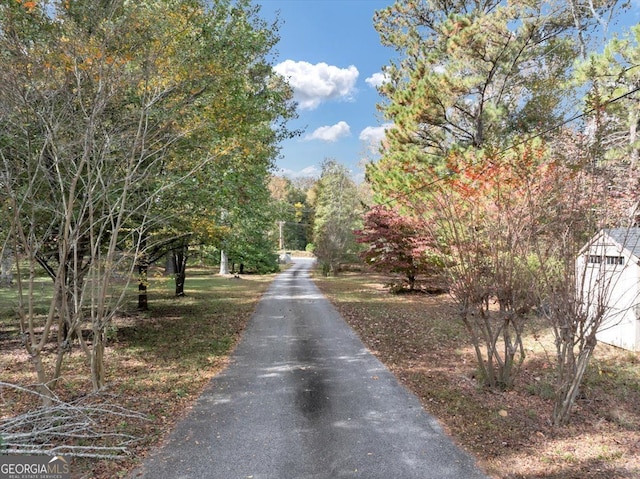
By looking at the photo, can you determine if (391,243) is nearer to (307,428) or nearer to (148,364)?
(148,364)

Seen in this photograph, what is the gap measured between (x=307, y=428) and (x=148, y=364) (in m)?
3.85

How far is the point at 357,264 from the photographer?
29234 millimetres

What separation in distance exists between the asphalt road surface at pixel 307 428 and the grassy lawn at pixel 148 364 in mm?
329

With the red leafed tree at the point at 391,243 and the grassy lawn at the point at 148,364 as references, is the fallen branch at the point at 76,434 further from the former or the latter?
the red leafed tree at the point at 391,243

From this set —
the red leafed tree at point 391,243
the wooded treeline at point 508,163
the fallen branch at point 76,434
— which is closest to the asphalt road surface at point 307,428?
the fallen branch at point 76,434

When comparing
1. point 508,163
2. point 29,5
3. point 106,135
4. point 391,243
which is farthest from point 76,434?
point 391,243

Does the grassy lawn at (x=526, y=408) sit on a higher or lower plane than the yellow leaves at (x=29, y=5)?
lower

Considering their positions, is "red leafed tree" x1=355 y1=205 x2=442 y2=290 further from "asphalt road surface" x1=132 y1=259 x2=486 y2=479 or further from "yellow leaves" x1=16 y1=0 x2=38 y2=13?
"yellow leaves" x1=16 y1=0 x2=38 y2=13

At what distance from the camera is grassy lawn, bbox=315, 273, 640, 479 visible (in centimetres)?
370

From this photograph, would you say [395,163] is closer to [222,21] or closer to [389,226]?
[389,226]

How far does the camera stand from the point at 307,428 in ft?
14.4

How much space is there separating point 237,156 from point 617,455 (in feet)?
25.3

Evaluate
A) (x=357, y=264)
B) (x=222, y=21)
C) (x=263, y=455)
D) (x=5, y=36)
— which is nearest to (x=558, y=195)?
(x=263, y=455)

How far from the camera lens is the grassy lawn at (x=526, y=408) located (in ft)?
12.1
